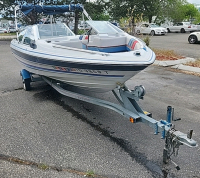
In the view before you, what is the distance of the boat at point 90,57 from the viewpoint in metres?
3.58

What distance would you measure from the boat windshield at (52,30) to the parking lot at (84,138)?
4.92 feet

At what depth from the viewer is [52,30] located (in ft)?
20.3

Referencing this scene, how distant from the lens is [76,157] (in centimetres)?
318

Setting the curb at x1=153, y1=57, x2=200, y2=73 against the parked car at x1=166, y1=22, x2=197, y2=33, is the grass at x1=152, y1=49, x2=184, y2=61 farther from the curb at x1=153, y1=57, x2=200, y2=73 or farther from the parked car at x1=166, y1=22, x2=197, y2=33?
the parked car at x1=166, y1=22, x2=197, y2=33

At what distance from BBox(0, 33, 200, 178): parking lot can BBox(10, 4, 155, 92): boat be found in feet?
2.22

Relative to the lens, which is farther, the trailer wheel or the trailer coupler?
the trailer wheel

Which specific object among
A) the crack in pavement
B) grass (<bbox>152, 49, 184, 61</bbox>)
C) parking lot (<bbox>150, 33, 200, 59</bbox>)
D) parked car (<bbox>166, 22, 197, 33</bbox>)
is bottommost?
the crack in pavement

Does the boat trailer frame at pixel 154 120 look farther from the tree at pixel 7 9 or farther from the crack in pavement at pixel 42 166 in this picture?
the tree at pixel 7 9

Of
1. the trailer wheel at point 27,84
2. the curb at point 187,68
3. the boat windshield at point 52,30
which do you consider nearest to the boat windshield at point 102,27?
the boat windshield at point 52,30

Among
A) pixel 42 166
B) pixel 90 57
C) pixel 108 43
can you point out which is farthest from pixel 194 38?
pixel 42 166

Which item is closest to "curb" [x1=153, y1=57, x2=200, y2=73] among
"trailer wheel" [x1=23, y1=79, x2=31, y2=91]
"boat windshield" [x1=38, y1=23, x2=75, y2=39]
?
"boat windshield" [x1=38, y1=23, x2=75, y2=39]

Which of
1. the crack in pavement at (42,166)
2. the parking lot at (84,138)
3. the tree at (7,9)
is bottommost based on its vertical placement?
the crack in pavement at (42,166)

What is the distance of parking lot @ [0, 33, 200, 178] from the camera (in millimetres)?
2924

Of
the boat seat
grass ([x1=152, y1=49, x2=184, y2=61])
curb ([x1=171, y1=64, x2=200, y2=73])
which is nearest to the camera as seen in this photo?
the boat seat
